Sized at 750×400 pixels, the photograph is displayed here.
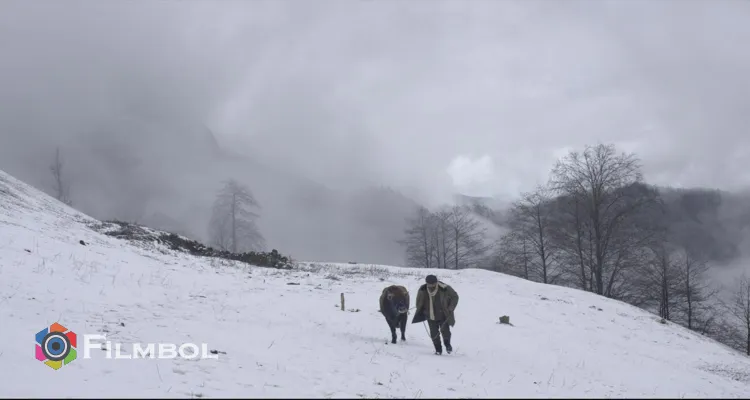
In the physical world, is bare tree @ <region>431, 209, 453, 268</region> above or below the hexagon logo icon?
above

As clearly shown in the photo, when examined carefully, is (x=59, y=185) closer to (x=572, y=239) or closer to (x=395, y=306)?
(x=395, y=306)

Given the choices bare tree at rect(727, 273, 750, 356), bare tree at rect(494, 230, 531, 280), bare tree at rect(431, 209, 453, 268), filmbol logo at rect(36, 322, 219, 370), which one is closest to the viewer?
filmbol logo at rect(36, 322, 219, 370)

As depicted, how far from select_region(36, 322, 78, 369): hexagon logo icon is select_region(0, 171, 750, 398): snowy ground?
0.15 m

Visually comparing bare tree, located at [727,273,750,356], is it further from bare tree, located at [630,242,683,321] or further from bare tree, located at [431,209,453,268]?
bare tree, located at [431,209,453,268]

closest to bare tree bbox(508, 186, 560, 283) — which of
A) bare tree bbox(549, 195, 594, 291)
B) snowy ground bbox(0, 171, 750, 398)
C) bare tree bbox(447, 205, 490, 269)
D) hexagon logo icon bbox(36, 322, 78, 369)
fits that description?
bare tree bbox(549, 195, 594, 291)

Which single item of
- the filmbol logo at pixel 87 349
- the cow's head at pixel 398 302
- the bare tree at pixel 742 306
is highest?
the cow's head at pixel 398 302

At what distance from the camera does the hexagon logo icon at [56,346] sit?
19.6 ft

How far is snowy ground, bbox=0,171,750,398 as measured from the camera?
5.96 metres

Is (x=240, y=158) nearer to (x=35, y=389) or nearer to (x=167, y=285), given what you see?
(x=167, y=285)

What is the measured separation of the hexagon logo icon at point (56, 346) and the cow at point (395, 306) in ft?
20.9

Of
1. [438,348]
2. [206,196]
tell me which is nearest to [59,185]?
[206,196]

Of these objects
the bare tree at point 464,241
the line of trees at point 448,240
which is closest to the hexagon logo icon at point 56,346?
the line of trees at point 448,240

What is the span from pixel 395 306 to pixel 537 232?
30.6 m

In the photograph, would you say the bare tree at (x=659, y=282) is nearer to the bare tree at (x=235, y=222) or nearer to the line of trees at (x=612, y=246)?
the line of trees at (x=612, y=246)
